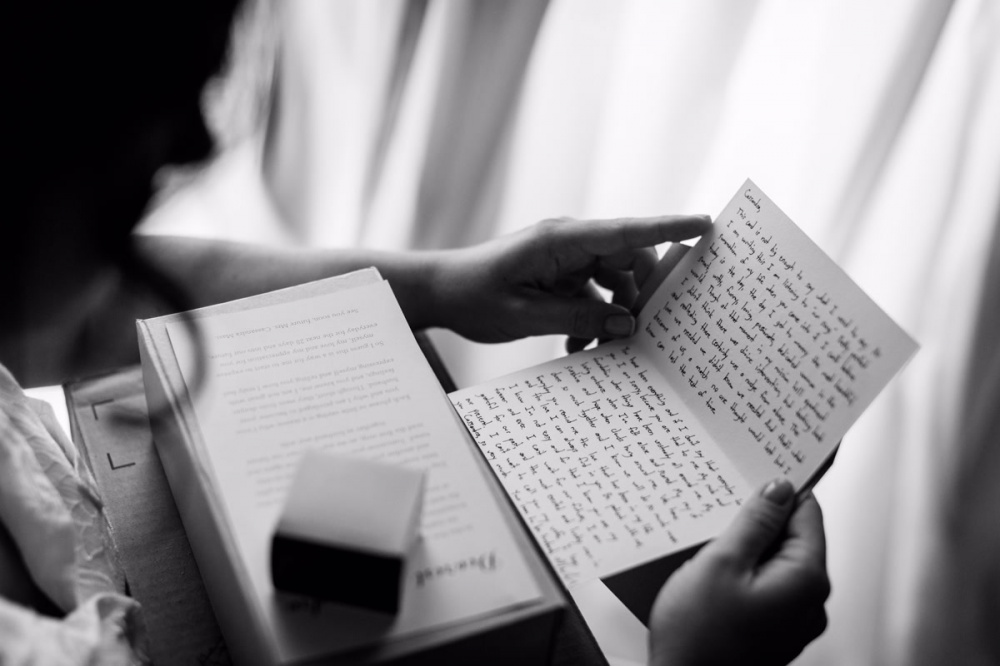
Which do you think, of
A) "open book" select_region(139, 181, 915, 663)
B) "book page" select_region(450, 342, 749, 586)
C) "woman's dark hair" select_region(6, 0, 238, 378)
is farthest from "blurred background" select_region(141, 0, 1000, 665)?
"book page" select_region(450, 342, 749, 586)

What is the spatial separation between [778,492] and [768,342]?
4.8 inches

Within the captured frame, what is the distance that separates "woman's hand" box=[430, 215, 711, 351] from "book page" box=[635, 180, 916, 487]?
5cm

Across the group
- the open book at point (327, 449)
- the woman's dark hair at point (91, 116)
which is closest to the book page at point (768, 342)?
the open book at point (327, 449)

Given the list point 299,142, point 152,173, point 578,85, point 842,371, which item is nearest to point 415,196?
point 299,142

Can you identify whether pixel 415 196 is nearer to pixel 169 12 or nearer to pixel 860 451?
pixel 860 451

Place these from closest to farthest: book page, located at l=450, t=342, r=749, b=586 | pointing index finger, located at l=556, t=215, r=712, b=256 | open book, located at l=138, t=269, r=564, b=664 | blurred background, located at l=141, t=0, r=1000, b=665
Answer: open book, located at l=138, t=269, r=564, b=664, book page, located at l=450, t=342, r=749, b=586, pointing index finger, located at l=556, t=215, r=712, b=256, blurred background, located at l=141, t=0, r=1000, b=665

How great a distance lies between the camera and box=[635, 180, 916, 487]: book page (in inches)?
23.6

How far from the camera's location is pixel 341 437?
568mm

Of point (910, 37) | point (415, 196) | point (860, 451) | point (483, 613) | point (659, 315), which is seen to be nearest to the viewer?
point (483, 613)

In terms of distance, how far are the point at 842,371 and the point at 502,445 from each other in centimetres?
25

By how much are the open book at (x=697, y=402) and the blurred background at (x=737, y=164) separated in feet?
1.21

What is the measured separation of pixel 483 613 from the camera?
0.49m

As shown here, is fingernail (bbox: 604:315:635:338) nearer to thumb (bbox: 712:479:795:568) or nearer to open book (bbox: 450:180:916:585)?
open book (bbox: 450:180:916:585)

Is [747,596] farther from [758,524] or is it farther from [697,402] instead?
[697,402]
